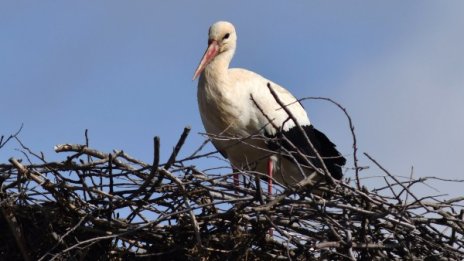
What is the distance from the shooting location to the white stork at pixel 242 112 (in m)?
6.50

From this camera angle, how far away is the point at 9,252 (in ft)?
16.5

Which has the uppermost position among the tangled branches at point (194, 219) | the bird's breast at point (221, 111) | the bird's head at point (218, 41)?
the bird's head at point (218, 41)

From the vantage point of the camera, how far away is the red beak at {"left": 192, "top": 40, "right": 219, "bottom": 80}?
6.78 m

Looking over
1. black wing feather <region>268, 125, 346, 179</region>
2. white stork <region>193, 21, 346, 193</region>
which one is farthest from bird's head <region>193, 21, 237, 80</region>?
black wing feather <region>268, 125, 346, 179</region>

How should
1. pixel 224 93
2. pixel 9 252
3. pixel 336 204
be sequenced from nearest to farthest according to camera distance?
1. pixel 336 204
2. pixel 9 252
3. pixel 224 93

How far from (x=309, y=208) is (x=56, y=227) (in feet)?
3.76

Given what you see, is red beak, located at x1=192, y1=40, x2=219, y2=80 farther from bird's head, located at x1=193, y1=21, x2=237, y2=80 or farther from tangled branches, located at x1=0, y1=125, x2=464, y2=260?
tangled branches, located at x1=0, y1=125, x2=464, y2=260

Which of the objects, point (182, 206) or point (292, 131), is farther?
point (292, 131)

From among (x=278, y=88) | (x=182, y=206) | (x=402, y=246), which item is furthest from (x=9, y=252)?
(x=278, y=88)

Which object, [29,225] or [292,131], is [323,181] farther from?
[292,131]

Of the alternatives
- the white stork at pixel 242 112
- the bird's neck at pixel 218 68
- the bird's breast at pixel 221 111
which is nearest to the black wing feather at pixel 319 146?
the white stork at pixel 242 112

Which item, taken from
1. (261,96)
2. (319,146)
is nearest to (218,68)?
(261,96)

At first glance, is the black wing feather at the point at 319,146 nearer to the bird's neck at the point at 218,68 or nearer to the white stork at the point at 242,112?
the white stork at the point at 242,112

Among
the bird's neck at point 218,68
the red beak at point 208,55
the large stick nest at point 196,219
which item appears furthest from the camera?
the red beak at point 208,55
